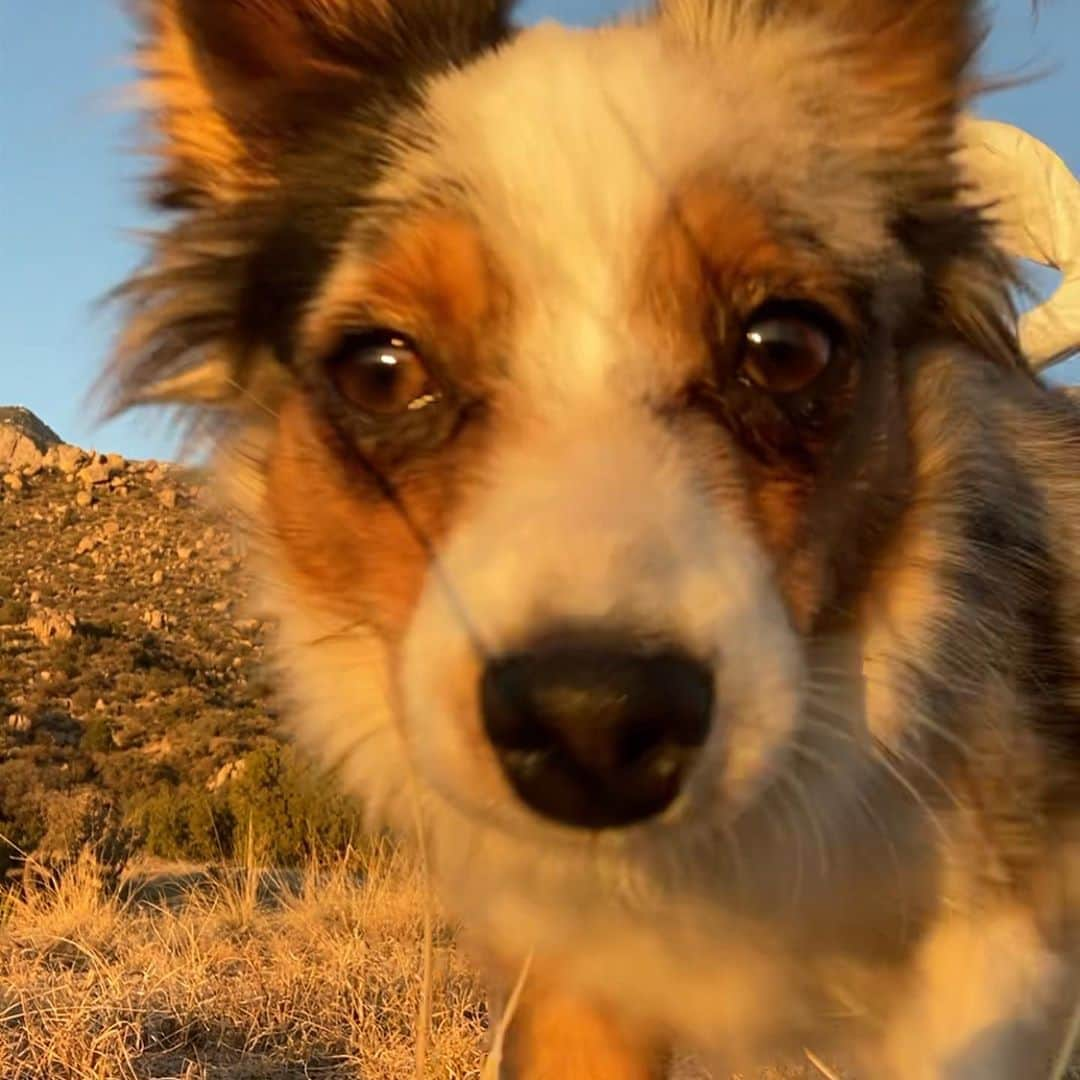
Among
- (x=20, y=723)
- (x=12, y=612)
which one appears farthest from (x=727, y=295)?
(x=12, y=612)

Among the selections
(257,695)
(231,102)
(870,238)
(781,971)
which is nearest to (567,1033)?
(781,971)

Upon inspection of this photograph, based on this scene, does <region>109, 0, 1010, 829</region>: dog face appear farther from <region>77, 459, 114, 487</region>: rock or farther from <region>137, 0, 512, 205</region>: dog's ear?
<region>77, 459, 114, 487</region>: rock

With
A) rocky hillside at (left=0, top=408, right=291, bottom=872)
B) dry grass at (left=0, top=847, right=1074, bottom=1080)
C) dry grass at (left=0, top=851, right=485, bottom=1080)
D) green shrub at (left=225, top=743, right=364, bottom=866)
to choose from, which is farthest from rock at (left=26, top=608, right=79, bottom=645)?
dry grass at (left=0, top=851, right=485, bottom=1080)

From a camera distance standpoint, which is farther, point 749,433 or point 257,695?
point 257,695

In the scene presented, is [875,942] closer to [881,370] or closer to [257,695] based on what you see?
[881,370]

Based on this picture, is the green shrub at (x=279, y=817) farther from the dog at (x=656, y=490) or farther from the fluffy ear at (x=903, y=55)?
the fluffy ear at (x=903, y=55)

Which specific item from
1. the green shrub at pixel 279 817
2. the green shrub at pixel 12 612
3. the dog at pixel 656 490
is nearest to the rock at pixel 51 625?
the green shrub at pixel 12 612

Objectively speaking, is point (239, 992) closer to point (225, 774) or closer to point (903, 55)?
point (903, 55)

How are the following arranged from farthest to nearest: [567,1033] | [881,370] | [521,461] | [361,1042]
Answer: [361,1042]
[567,1033]
[881,370]
[521,461]
